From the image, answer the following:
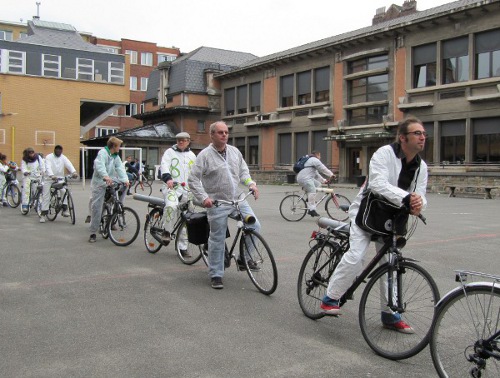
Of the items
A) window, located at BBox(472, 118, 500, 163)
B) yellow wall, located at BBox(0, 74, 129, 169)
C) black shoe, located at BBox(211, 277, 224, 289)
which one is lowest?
black shoe, located at BBox(211, 277, 224, 289)

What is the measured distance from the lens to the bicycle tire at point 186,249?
7.72 meters

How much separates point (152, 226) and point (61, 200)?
532 cm

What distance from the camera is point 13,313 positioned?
520 centimetres

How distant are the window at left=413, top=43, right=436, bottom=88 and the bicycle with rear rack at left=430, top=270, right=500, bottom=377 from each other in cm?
2916

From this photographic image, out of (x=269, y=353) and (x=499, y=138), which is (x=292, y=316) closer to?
(x=269, y=353)

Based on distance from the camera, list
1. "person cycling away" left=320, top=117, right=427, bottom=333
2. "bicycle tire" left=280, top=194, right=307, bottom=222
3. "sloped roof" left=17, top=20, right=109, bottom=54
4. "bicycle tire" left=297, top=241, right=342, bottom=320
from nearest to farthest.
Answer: "person cycling away" left=320, top=117, right=427, bottom=333 < "bicycle tire" left=297, top=241, right=342, bottom=320 < "bicycle tire" left=280, top=194, right=307, bottom=222 < "sloped roof" left=17, top=20, right=109, bottom=54

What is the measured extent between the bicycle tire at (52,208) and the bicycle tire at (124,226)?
415 cm

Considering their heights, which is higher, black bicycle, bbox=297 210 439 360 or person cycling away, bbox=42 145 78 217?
person cycling away, bbox=42 145 78 217

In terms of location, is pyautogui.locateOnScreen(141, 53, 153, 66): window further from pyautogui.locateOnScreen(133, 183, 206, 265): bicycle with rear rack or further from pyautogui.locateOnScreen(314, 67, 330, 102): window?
pyautogui.locateOnScreen(133, 183, 206, 265): bicycle with rear rack

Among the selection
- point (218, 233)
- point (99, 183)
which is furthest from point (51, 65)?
point (218, 233)

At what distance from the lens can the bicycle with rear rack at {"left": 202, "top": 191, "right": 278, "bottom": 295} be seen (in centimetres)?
598

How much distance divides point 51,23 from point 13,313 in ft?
169

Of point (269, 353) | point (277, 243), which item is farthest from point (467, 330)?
point (277, 243)

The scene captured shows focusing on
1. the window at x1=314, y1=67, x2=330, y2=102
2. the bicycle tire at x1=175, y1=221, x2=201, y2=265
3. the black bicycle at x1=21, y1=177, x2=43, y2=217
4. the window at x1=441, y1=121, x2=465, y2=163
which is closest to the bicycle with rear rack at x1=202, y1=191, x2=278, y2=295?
the bicycle tire at x1=175, y1=221, x2=201, y2=265
